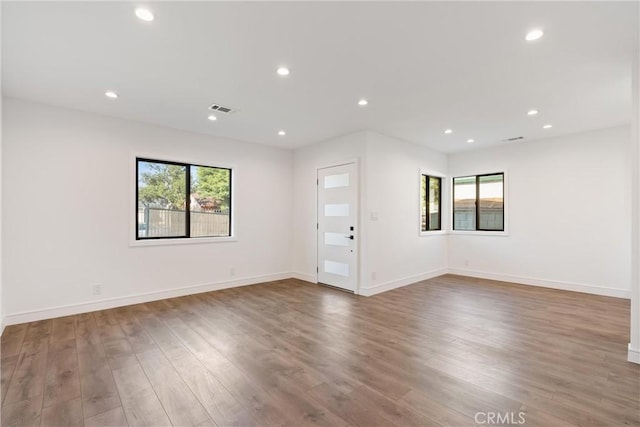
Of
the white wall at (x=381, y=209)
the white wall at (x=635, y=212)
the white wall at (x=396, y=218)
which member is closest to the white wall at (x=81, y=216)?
the white wall at (x=381, y=209)

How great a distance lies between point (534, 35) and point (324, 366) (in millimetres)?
3236

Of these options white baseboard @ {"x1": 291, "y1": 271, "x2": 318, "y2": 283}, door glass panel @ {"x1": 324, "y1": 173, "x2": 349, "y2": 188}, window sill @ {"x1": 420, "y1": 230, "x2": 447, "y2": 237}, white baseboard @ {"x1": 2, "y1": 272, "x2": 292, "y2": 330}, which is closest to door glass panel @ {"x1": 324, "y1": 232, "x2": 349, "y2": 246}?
white baseboard @ {"x1": 291, "y1": 271, "x2": 318, "y2": 283}

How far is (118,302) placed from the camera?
4230 mm

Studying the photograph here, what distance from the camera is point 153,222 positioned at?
474cm

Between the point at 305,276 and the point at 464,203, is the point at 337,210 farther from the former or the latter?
the point at 464,203

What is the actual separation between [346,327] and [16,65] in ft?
14.1

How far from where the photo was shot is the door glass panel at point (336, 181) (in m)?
5.28

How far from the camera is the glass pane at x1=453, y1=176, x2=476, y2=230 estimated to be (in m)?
6.58

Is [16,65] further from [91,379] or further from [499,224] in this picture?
[499,224]

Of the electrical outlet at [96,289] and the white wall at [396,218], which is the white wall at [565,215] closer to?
the white wall at [396,218]

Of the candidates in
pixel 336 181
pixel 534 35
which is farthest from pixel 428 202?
pixel 534 35

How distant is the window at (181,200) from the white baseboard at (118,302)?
35.0 inches

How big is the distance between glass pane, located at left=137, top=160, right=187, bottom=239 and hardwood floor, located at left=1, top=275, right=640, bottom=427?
49.8 inches

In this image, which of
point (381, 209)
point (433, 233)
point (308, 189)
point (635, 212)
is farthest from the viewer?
point (433, 233)
